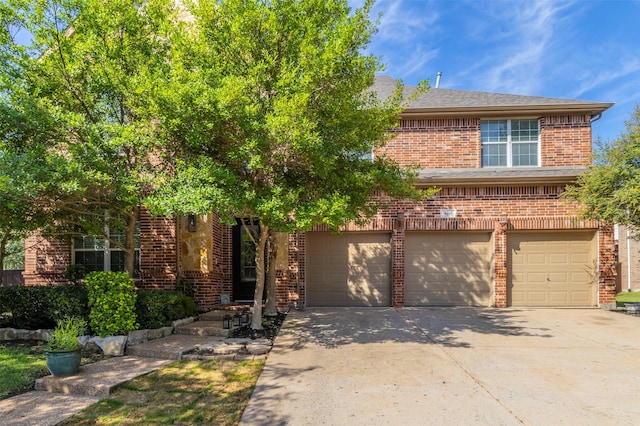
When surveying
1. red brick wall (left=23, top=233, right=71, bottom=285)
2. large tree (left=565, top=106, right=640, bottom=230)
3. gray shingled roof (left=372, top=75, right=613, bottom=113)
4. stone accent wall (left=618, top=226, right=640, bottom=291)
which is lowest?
stone accent wall (left=618, top=226, right=640, bottom=291)

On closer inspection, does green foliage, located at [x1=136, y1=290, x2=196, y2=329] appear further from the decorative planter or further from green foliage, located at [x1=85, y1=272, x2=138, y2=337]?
the decorative planter

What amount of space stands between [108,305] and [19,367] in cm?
151

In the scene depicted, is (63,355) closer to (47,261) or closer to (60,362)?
(60,362)

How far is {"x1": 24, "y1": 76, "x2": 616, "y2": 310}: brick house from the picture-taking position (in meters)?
11.2

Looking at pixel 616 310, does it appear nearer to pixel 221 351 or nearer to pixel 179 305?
pixel 221 351

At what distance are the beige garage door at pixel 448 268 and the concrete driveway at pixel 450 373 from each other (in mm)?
2212

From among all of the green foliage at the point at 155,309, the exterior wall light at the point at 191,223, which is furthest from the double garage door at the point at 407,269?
the green foliage at the point at 155,309

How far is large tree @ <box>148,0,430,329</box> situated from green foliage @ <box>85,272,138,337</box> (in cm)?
192

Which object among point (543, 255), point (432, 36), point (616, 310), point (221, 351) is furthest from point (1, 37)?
point (616, 310)

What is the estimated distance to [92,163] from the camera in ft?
23.0

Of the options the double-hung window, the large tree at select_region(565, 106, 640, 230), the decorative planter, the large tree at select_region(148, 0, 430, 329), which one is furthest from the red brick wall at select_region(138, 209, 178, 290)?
the large tree at select_region(565, 106, 640, 230)

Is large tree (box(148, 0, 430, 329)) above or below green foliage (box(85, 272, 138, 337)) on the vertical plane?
above

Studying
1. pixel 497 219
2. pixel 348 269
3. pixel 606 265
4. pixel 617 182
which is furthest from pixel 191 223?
pixel 606 265

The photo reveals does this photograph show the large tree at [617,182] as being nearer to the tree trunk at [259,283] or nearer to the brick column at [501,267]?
the brick column at [501,267]
